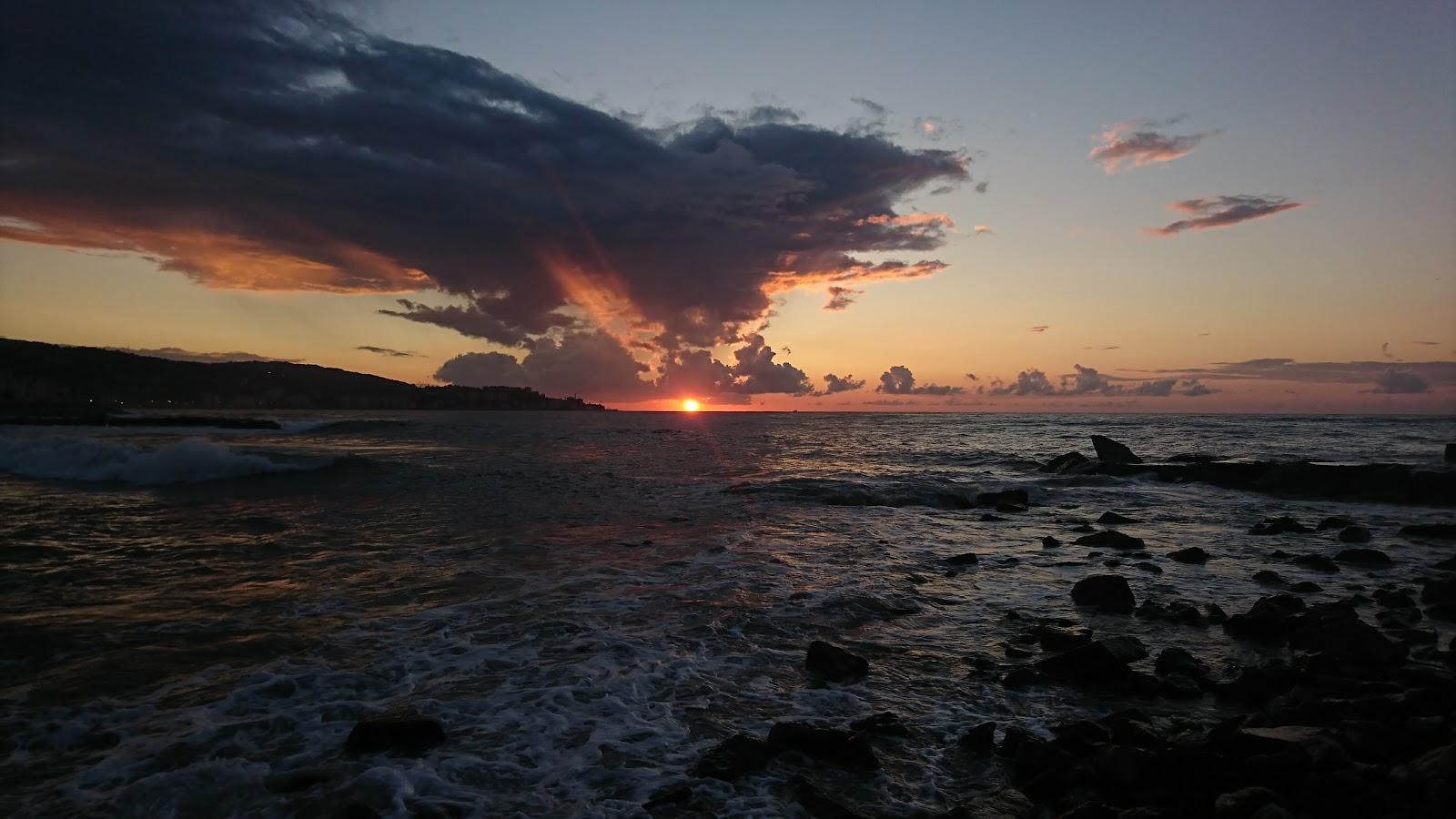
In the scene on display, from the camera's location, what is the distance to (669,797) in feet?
18.1

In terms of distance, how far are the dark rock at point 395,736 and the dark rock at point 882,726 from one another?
4032 mm

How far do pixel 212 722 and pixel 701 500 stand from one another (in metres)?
19.1

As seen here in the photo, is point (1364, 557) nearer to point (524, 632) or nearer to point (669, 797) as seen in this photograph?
point (669, 797)

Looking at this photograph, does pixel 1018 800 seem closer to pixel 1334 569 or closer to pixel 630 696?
pixel 630 696

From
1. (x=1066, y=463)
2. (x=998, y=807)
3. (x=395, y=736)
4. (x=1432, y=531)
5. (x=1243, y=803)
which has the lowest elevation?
(x=1066, y=463)

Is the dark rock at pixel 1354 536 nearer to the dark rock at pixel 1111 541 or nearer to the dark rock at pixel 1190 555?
the dark rock at pixel 1190 555

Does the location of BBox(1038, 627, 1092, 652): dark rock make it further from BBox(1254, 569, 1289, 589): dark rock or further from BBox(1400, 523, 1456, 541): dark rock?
BBox(1400, 523, 1456, 541): dark rock

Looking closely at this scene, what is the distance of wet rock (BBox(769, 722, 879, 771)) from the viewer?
6.11 metres

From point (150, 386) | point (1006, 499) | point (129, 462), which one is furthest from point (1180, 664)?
point (150, 386)

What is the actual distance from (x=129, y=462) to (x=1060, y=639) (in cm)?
3599

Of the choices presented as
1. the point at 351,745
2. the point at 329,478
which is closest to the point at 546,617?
the point at 351,745

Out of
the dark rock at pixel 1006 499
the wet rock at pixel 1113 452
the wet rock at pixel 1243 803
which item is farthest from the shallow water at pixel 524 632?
the wet rock at pixel 1113 452

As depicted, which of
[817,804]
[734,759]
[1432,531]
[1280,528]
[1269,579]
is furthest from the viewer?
[1280,528]

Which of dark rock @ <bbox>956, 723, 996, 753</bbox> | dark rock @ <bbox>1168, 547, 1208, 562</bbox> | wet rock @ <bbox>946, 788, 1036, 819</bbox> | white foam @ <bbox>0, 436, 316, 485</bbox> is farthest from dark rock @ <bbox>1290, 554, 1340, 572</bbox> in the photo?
white foam @ <bbox>0, 436, 316, 485</bbox>
